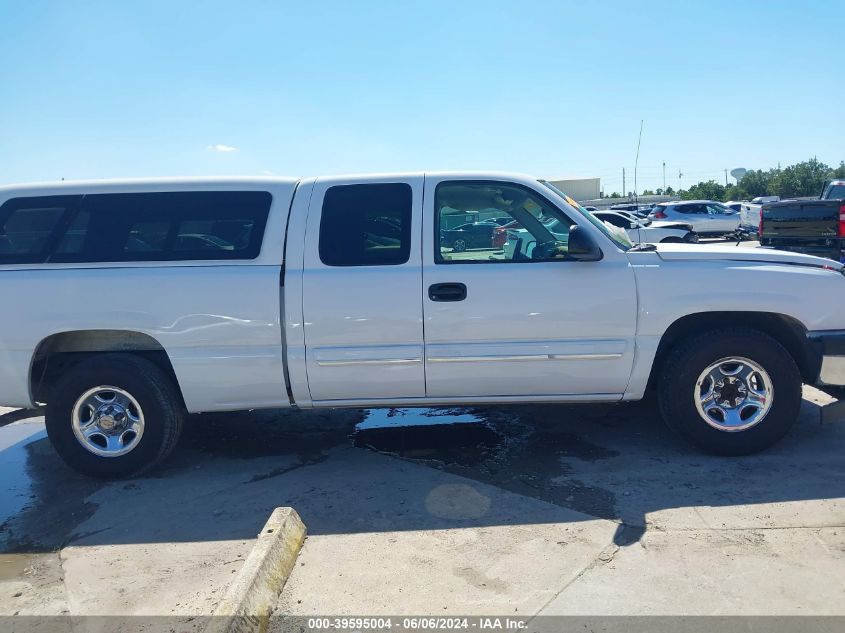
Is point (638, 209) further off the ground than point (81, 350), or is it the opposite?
point (638, 209)

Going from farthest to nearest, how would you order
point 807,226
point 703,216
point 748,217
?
1. point 748,217
2. point 703,216
3. point 807,226

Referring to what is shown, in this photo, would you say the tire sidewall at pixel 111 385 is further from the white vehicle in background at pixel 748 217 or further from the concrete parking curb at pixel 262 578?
the white vehicle in background at pixel 748 217

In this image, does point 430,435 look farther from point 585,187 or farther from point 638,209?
point 585,187

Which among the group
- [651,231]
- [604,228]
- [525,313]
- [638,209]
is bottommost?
[525,313]

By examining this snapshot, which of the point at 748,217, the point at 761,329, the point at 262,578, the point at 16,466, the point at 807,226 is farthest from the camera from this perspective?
the point at 748,217

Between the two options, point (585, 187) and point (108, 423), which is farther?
point (585, 187)

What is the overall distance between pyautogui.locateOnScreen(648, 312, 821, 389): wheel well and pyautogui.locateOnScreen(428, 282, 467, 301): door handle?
4.51ft

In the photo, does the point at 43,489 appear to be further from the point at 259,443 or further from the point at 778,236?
the point at 778,236

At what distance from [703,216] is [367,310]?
25568 mm

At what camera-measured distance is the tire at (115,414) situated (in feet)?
14.3

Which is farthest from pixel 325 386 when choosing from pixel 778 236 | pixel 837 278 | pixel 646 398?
pixel 778 236

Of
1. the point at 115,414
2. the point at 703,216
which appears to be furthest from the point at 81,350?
the point at 703,216

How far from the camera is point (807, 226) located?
9.28m

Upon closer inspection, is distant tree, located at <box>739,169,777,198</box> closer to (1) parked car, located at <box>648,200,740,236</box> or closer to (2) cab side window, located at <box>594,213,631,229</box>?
(1) parked car, located at <box>648,200,740,236</box>
